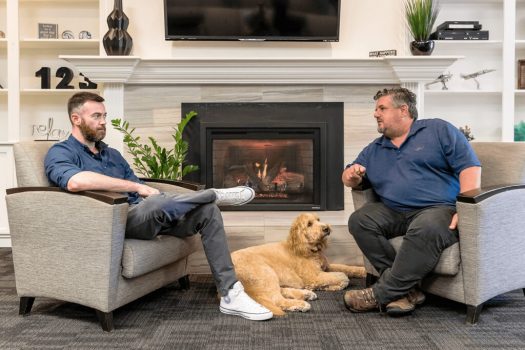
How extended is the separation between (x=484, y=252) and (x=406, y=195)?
499 mm

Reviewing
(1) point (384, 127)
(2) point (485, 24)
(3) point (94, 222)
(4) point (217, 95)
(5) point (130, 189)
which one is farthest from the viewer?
(2) point (485, 24)

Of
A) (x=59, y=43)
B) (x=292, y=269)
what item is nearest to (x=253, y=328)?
(x=292, y=269)

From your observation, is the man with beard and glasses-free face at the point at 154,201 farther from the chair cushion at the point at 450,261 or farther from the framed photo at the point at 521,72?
the framed photo at the point at 521,72

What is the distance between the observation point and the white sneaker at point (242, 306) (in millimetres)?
2508

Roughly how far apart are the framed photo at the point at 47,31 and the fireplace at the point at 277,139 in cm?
130

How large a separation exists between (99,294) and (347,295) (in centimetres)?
111

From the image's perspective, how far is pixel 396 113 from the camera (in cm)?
294

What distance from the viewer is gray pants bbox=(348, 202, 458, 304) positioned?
98.6 inches

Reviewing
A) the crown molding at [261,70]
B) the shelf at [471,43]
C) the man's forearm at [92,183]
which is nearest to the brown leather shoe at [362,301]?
the man's forearm at [92,183]

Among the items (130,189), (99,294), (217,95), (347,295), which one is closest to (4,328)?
(99,294)

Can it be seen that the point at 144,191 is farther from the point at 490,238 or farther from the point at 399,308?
the point at 490,238

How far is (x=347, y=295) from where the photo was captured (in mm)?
2688

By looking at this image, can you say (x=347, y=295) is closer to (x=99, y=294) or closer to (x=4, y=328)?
(x=99, y=294)

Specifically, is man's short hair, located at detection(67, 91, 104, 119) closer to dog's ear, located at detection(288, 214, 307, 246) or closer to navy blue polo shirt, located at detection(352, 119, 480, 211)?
dog's ear, located at detection(288, 214, 307, 246)
